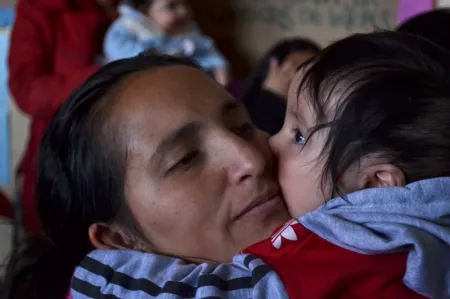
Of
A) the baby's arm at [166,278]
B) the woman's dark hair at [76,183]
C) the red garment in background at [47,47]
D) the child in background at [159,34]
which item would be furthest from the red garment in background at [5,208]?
the baby's arm at [166,278]

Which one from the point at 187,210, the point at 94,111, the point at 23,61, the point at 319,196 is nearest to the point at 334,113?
the point at 319,196

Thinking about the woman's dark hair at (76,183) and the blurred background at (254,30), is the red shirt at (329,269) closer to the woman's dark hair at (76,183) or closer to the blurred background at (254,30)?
the woman's dark hair at (76,183)

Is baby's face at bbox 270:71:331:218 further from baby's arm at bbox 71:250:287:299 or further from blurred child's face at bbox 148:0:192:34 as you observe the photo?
blurred child's face at bbox 148:0:192:34

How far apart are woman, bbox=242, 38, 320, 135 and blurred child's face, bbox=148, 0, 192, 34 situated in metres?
0.47

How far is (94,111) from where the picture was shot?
0.86m

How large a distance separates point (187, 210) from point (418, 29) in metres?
0.78

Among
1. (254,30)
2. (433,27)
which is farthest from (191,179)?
(254,30)

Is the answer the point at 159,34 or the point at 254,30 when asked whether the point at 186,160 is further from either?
the point at 254,30

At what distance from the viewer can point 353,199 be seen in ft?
2.31

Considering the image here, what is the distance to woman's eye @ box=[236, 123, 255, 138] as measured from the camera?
88 centimetres

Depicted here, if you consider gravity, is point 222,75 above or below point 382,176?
below

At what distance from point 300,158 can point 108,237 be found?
287 mm

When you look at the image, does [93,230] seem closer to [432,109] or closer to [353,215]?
[353,215]

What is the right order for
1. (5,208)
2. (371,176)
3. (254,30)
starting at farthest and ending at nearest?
1. (254,30)
2. (5,208)
3. (371,176)
